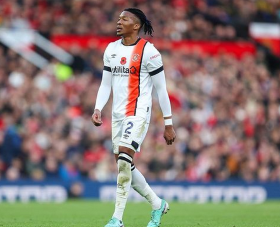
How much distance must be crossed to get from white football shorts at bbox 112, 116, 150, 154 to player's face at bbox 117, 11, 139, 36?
3.73 ft

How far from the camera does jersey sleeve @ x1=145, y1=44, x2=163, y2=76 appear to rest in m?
A: 10.6

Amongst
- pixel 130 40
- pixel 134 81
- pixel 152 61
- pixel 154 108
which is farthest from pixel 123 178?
pixel 154 108

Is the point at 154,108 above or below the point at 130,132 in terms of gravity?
above

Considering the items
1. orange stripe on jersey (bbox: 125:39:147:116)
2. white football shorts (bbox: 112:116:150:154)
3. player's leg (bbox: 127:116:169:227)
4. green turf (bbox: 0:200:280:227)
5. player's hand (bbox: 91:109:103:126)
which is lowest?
green turf (bbox: 0:200:280:227)

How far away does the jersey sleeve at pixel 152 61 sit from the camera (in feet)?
34.7

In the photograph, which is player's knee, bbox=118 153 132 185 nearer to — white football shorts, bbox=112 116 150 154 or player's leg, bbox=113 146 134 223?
player's leg, bbox=113 146 134 223

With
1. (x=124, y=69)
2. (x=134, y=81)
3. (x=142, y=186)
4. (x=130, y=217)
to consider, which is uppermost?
(x=124, y=69)

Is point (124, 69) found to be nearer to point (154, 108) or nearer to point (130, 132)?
point (130, 132)

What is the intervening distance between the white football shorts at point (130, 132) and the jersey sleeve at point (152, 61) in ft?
2.14

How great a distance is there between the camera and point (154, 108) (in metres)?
23.6

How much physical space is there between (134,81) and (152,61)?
1.15 feet

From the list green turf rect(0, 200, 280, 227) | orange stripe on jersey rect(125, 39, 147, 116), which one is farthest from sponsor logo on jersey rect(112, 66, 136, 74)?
green turf rect(0, 200, 280, 227)

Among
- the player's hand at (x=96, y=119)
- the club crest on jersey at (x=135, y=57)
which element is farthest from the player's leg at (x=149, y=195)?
the club crest on jersey at (x=135, y=57)

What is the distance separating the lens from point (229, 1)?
31047mm
